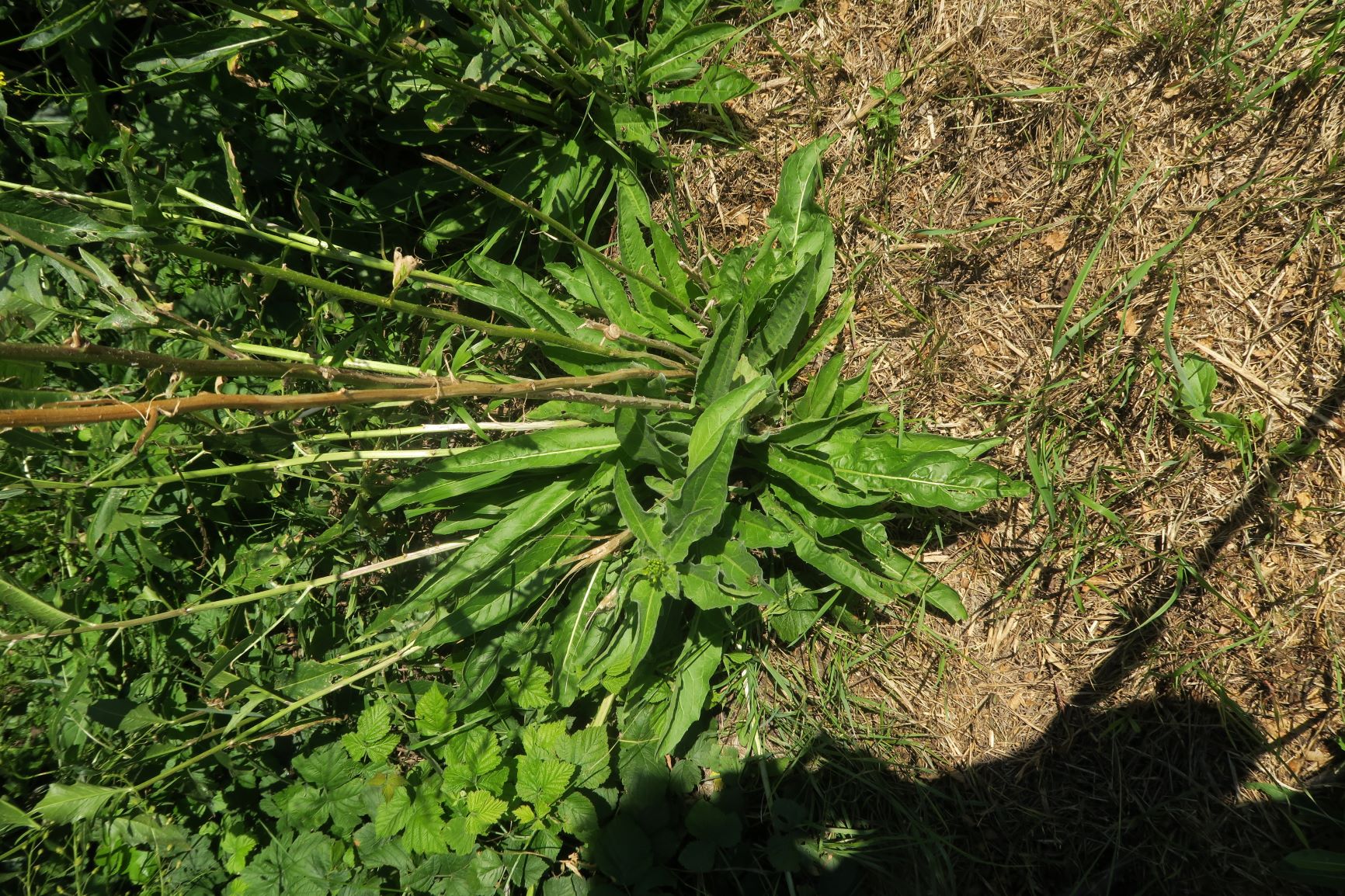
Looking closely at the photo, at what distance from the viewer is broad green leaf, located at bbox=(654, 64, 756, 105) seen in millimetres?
2805

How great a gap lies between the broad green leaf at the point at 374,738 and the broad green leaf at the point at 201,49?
2086 mm

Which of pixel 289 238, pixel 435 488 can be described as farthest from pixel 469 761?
pixel 289 238

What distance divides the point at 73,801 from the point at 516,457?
1.53 metres

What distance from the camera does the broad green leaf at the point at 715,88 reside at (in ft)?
9.20

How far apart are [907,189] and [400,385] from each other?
1.85 metres

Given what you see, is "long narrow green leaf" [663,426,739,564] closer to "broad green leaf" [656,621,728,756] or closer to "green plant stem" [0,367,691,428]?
"green plant stem" [0,367,691,428]

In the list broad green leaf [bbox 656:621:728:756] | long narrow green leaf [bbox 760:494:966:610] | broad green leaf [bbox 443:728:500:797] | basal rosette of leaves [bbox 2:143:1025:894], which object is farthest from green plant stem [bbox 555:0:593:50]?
broad green leaf [bbox 443:728:500:797]

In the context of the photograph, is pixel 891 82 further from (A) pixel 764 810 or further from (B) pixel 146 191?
(A) pixel 764 810

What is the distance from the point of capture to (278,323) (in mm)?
3270

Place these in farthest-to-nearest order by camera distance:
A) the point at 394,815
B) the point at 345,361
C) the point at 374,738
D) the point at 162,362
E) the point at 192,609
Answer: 1. the point at 374,738
2. the point at 394,815
3. the point at 192,609
4. the point at 345,361
5. the point at 162,362

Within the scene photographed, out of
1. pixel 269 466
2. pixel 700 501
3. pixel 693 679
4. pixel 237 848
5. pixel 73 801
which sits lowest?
pixel 237 848

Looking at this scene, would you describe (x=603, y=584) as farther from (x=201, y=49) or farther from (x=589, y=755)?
(x=201, y=49)

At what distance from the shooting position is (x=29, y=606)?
1866 mm

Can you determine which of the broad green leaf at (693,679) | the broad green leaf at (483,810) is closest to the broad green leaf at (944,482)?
the broad green leaf at (693,679)
